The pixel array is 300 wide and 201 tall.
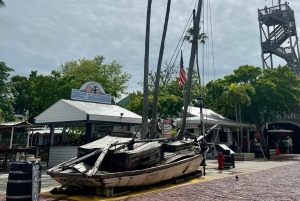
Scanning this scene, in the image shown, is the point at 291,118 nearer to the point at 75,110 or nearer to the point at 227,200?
the point at 75,110

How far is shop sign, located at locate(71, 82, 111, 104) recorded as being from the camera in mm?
19125

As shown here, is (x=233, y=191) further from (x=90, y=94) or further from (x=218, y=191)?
(x=90, y=94)

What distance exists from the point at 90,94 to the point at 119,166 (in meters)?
12.1

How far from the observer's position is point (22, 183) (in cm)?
559

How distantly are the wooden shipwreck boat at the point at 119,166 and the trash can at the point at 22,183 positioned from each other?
162 cm

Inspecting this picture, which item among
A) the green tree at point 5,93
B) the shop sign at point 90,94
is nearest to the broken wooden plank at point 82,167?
the shop sign at point 90,94

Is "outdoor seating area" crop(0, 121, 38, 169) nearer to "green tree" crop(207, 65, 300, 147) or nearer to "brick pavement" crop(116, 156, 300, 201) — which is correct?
"brick pavement" crop(116, 156, 300, 201)

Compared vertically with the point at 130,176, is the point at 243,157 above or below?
below

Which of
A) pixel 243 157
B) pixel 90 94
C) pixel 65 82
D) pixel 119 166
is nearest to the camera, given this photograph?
pixel 119 166

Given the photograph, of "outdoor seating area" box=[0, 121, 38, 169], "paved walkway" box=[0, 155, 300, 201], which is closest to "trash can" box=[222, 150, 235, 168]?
"paved walkway" box=[0, 155, 300, 201]

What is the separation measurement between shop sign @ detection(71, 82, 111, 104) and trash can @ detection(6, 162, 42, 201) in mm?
13365

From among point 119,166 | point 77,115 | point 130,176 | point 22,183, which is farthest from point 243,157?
point 22,183

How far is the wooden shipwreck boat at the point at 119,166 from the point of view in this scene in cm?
764

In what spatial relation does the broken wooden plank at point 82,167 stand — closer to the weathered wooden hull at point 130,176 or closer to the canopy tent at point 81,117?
the weathered wooden hull at point 130,176
